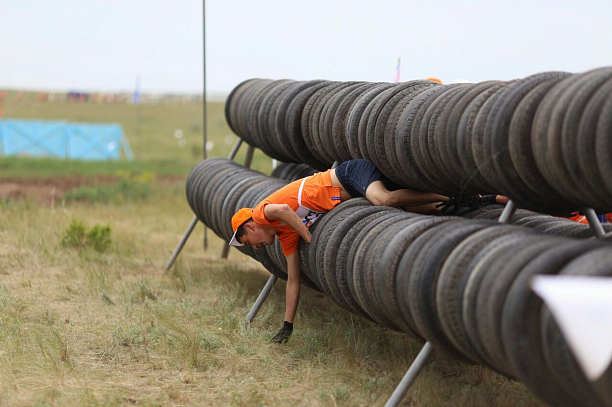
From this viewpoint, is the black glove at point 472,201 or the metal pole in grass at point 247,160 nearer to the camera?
the black glove at point 472,201

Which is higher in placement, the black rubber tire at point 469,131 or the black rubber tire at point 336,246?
the black rubber tire at point 469,131

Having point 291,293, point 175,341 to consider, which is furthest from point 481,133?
point 175,341

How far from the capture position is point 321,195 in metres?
5.12

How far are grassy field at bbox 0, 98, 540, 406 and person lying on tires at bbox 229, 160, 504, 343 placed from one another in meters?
0.49

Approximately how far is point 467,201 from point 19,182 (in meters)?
13.9

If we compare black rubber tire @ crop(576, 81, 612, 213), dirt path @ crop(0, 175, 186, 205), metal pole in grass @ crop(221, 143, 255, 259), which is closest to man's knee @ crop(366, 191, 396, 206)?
black rubber tire @ crop(576, 81, 612, 213)

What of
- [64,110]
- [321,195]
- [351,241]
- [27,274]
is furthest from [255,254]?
[64,110]

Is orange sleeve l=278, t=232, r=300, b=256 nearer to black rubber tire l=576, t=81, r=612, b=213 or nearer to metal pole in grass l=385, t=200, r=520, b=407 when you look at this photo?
metal pole in grass l=385, t=200, r=520, b=407

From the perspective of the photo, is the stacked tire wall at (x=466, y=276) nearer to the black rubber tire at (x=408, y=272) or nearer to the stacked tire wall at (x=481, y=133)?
the black rubber tire at (x=408, y=272)

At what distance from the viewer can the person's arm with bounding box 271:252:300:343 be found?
5.12 m

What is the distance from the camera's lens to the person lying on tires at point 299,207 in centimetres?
488

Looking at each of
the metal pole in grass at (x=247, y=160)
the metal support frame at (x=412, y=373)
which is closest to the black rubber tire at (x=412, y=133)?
the metal support frame at (x=412, y=373)

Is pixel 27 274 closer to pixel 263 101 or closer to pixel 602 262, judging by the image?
pixel 263 101

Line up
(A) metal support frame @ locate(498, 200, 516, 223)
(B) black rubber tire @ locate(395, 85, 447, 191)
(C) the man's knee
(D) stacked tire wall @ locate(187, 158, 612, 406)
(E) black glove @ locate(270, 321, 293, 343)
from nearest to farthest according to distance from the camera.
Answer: (D) stacked tire wall @ locate(187, 158, 612, 406)
(A) metal support frame @ locate(498, 200, 516, 223)
(B) black rubber tire @ locate(395, 85, 447, 191)
(C) the man's knee
(E) black glove @ locate(270, 321, 293, 343)
